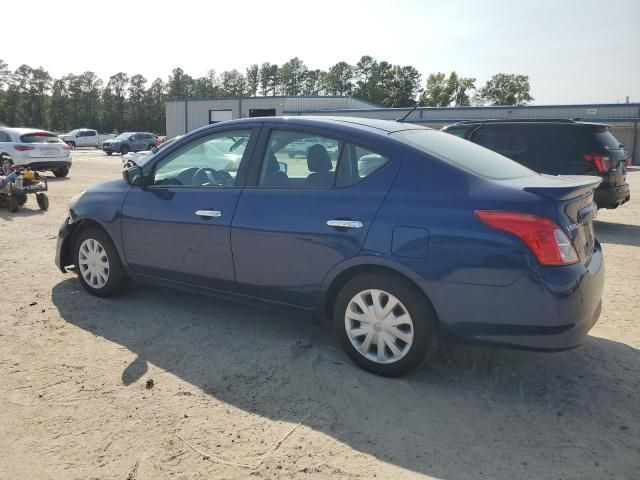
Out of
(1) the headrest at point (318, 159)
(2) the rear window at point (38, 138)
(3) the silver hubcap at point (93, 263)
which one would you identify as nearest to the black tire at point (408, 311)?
(1) the headrest at point (318, 159)

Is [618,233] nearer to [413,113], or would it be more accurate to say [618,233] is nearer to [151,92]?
[413,113]

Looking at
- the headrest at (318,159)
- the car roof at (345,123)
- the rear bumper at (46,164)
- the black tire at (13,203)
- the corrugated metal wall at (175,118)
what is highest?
the corrugated metal wall at (175,118)

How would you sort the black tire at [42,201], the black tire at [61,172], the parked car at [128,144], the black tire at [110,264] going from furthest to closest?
1. the parked car at [128,144]
2. the black tire at [61,172]
3. the black tire at [42,201]
4. the black tire at [110,264]

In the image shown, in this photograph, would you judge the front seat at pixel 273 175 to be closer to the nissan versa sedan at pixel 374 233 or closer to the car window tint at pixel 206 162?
the nissan versa sedan at pixel 374 233

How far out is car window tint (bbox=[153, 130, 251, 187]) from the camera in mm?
4254

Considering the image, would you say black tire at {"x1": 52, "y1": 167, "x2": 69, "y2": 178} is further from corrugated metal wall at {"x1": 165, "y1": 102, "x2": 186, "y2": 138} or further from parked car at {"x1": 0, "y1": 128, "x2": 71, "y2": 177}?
corrugated metal wall at {"x1": 165, "y1": 102, "x2": 186, "y2": 138}

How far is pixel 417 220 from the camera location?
3.29m

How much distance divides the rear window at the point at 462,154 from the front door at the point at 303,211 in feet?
1.01

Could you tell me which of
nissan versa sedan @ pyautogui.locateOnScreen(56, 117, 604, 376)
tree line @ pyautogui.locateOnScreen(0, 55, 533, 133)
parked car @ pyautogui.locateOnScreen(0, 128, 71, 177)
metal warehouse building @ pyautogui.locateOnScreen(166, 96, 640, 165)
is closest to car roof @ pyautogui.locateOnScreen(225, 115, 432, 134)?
nissan versa sedan @ pyautogui.locateOnScreen(56, 117, 604, 376)

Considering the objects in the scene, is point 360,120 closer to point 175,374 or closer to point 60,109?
point 175,374

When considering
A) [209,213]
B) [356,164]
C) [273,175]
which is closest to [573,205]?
[356,164]

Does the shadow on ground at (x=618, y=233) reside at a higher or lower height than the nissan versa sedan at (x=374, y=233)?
lower

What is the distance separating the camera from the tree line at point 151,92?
317ft

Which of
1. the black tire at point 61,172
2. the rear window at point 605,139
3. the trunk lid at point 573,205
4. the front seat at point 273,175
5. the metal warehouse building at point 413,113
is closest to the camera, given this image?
the trunk lid at point 573,205
